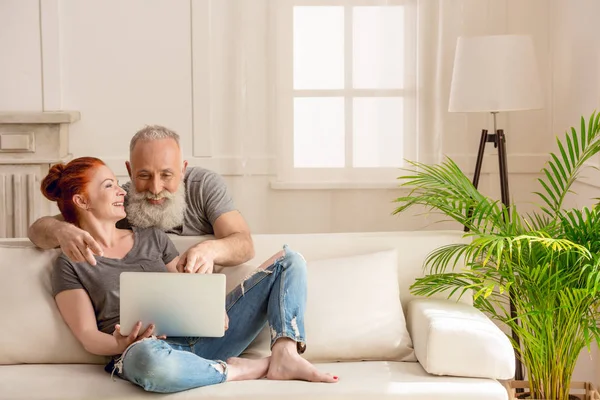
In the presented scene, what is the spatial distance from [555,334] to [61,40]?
2844 millimetres

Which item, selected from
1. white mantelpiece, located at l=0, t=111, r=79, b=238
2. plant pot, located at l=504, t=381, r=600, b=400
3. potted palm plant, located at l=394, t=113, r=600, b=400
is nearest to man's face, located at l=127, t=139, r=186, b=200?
potted palm plant, located at l=394, t=113, r=600, b=400

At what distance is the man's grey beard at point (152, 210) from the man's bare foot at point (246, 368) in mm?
605

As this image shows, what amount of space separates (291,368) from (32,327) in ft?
2.80

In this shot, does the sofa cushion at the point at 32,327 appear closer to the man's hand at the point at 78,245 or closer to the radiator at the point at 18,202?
the man's hand at the point at 78,245

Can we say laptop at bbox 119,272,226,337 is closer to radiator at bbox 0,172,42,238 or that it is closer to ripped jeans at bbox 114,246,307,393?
ripped jeans at bbox 114,246,307,393

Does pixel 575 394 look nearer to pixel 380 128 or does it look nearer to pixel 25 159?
pixel 380 128

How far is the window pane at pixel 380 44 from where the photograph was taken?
14.6ft

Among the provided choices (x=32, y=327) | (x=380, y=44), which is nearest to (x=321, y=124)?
(x=380, y=44)

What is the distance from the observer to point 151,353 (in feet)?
8.19

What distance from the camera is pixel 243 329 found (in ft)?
9.22

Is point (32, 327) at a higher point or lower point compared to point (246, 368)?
higher

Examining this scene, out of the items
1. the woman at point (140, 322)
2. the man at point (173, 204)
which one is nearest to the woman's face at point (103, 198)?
the woman at point (140, 322)

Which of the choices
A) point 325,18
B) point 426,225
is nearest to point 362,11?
point 325,18

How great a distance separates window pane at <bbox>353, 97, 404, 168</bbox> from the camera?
4.51 metres
